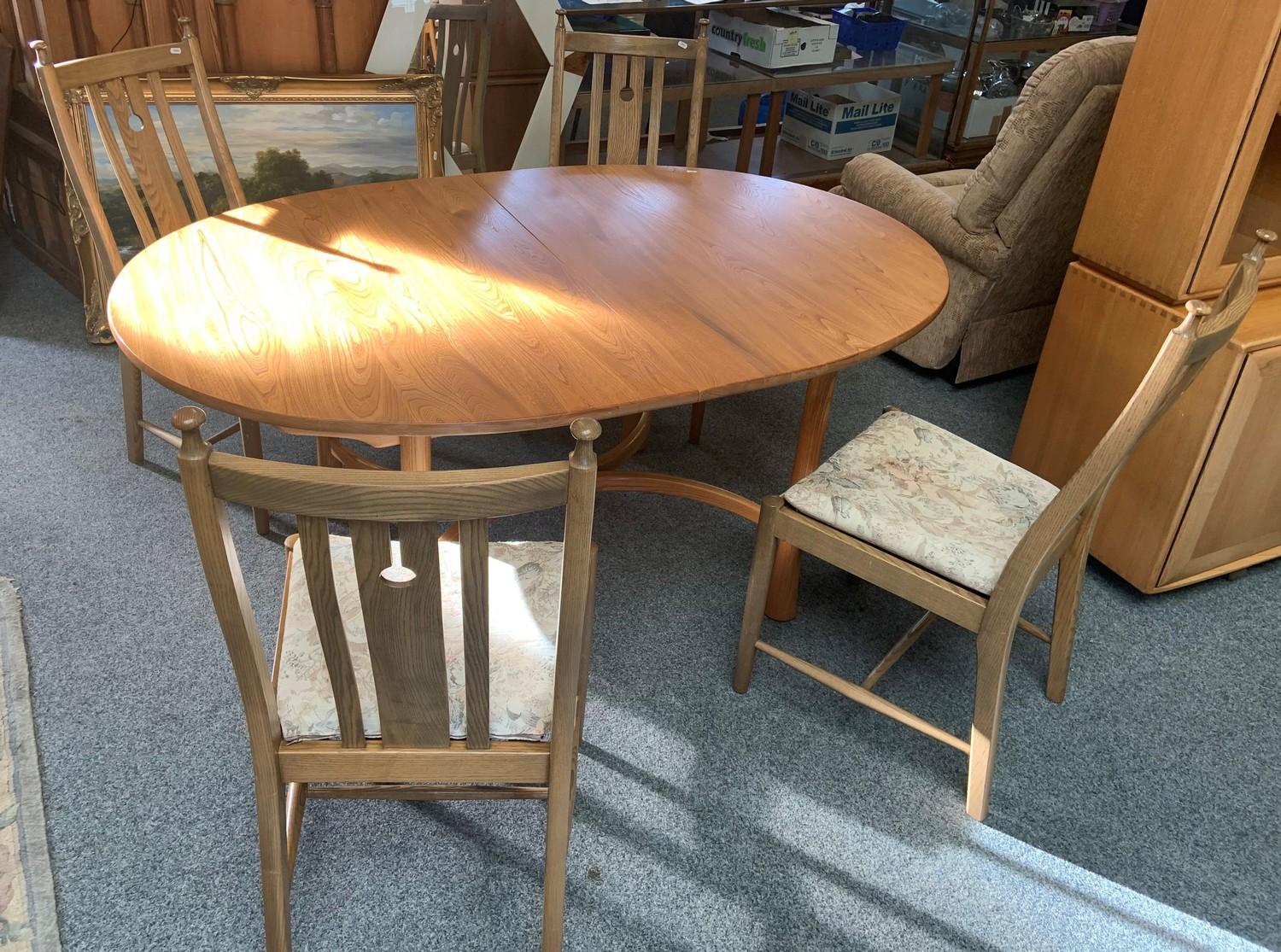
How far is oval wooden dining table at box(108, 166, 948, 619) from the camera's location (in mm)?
1560

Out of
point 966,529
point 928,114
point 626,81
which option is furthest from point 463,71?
point 966,529

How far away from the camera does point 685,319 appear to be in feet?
5.98

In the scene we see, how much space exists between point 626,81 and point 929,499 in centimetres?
141

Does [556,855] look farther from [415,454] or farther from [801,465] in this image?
[801,465]

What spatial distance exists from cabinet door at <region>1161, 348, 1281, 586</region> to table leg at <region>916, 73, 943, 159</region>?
2754 mm

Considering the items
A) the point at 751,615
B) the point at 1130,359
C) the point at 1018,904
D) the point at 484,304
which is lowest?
the point at 1018,904

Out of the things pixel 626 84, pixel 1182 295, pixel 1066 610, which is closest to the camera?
pixel 1066 610

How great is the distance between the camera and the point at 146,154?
2.25 meters

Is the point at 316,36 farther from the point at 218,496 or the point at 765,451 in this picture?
the point at 218,496

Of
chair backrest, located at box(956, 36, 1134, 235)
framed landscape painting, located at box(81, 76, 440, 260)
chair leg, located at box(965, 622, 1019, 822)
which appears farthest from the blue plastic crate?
chair leg, located at box(965, 622, 1019, 822)

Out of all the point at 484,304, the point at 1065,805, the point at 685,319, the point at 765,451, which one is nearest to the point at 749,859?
the point at 1065,805

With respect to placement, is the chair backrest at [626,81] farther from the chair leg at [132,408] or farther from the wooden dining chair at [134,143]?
the chair leg at [132,408]

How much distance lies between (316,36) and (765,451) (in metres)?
1.92

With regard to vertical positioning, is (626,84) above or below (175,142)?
above
